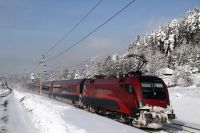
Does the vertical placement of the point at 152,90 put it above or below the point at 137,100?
above

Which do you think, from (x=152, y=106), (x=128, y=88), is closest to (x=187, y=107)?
(x=128, y=88)

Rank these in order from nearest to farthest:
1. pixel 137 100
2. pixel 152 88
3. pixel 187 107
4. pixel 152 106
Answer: pixel 152 106 < pixel 137 100 < pixel 152 88 < pixel 187 107

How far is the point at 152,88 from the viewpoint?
21.4 metres

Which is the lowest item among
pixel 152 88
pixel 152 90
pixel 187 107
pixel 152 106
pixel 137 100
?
pixel 187 107

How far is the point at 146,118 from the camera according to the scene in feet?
Answer: 65.1

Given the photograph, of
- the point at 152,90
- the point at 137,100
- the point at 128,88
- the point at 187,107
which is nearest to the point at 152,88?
the point at 152,90

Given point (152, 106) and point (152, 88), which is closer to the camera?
point (152, 106)

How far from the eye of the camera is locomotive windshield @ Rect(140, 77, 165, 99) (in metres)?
21.0

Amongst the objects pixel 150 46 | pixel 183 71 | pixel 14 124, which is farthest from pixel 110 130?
pixel 150 46

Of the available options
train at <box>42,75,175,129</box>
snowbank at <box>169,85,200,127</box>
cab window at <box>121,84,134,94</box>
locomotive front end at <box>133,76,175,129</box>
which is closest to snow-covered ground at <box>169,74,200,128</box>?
snowbank at <box>169,85,200,127</box>

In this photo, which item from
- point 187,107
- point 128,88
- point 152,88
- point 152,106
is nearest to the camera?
point 152,106

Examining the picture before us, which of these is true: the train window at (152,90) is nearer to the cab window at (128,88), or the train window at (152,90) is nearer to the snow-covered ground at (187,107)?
the cab window at (128,88)

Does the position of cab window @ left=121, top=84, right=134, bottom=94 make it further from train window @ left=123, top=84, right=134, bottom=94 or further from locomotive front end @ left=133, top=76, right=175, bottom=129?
locomotive front end @ left=133, top=76, right=175, bottom=129

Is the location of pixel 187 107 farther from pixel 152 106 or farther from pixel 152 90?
pixel 152 106
